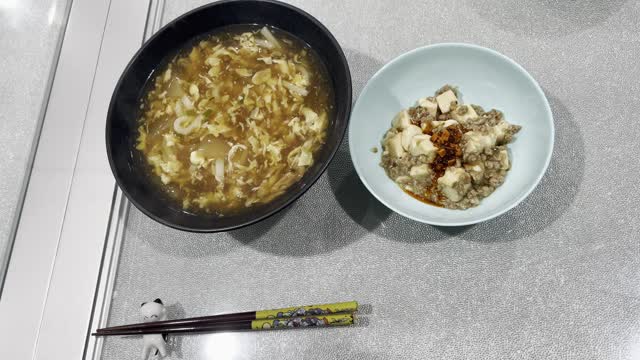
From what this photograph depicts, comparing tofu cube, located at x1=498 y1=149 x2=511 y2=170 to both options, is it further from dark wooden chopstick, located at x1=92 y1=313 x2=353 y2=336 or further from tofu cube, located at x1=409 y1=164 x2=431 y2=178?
dark wooden chopstick, located at x1=92 y1=313 x2=353 y2=336

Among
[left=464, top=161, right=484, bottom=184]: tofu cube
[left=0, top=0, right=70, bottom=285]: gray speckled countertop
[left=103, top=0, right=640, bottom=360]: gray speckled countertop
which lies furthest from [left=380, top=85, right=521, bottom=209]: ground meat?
[left=0, top=0, right=70, bottom=285]: gray speckled countertop

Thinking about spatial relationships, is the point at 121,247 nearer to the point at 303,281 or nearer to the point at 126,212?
the point at 126,212

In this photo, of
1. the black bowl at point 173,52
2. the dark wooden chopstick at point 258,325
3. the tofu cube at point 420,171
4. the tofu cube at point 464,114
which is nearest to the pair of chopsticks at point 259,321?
the dark wooden chopstick at point 258,325

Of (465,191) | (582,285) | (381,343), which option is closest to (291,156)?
(465,191)

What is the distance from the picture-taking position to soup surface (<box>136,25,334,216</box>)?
69.3 inches

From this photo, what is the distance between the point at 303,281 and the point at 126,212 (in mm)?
776

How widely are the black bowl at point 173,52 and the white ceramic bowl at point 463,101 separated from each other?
161 millimetres

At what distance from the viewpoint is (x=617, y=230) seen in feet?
5.76

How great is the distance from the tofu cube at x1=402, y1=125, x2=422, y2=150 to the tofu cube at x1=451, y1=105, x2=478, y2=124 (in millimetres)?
154

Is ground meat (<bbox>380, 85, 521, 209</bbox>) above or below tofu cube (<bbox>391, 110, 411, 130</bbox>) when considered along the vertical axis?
below

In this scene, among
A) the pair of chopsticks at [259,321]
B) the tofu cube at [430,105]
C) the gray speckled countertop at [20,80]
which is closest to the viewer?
the pair of chopsticks at [259,321]

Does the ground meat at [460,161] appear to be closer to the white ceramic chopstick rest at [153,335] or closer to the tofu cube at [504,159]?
the tofu cube at [504,159]

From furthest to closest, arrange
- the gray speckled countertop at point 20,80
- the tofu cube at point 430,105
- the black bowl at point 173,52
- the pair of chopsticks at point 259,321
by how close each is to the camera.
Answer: the gray speckled countertop at point 20,80 → the tofu cube at point 430,105 → the pair of chopsticks at point 259,321 → the black bowl at point 173,52

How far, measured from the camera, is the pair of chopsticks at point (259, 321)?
1731 mm
